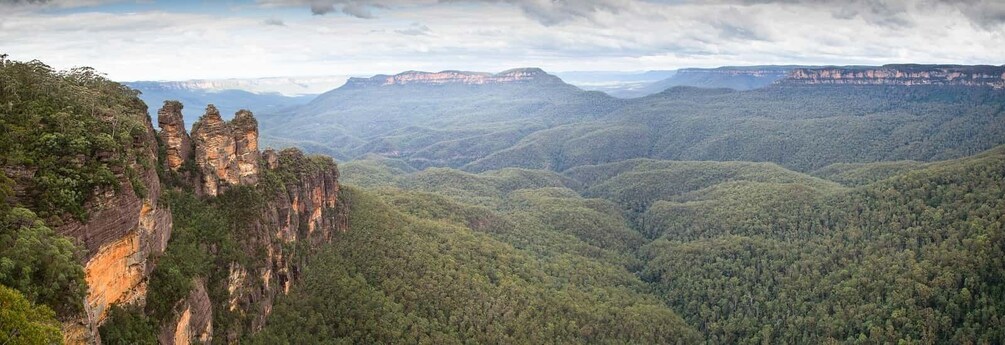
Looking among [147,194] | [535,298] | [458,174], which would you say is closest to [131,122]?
[147,194]

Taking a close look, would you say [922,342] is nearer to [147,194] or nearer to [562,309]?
[562,309]

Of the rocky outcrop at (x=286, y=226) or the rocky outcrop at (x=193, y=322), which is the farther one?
the rocky outcrop at (x=286, y=226)

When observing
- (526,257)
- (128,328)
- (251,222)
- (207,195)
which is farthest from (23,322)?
(526,257)

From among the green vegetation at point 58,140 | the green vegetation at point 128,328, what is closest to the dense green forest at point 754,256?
the green vegetation at point 128,328

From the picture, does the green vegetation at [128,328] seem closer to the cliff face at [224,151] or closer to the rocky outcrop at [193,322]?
the rocky outcrop at [193,322]

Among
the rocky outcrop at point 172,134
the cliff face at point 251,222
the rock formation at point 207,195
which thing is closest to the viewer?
the rock formation at point 207,195

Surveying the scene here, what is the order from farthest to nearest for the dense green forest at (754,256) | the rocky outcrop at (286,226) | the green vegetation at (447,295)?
the dense green forest at (754,256) → the green vegetation at (447,295) → the rocky outcrop at (286,226)
